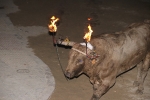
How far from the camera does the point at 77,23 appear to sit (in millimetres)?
12406

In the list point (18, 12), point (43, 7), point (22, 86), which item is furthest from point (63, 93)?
point (43, 7)

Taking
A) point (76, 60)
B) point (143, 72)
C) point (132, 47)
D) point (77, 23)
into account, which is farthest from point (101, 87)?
point (77, 23)

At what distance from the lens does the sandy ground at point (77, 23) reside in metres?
6.98

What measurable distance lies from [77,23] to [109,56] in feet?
23.3

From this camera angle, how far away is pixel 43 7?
14336 mm

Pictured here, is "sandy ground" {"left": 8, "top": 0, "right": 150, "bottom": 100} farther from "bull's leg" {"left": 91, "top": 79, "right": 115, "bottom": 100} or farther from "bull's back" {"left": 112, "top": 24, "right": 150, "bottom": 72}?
"bull's back" {"left": 112, "top": 24, "right": 150, "bottom": 72}

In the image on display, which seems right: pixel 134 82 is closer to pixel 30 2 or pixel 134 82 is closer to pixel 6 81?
pixel 6 81

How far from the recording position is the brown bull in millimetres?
4836

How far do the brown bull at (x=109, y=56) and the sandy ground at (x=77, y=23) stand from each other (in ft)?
3.88

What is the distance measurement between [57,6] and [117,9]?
405 cm

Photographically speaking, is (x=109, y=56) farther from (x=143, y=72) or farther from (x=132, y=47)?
(x=143, y=72)

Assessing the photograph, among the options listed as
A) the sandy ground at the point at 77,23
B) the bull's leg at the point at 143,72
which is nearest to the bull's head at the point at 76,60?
the sandy ground at the point at 77,23

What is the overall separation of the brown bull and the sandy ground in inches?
46.5

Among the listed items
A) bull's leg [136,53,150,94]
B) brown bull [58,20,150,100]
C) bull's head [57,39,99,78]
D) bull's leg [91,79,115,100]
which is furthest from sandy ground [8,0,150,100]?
bull's head [57,39,99,78]
